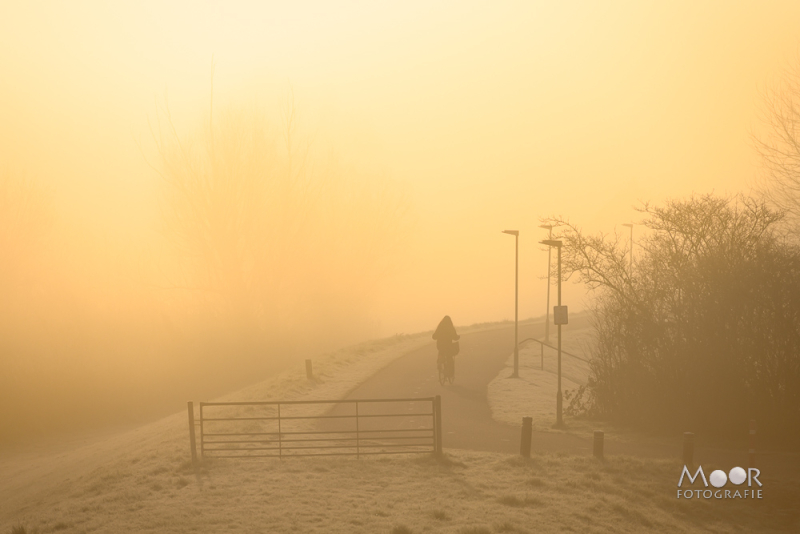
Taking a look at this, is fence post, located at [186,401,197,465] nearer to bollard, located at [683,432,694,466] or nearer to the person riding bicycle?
bollard, located at [683,432,694,466]

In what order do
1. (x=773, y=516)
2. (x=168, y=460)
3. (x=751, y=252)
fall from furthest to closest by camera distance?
(x=751, y=252) → (x=168, y=460) → (x=773, y=516)

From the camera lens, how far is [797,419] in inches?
654

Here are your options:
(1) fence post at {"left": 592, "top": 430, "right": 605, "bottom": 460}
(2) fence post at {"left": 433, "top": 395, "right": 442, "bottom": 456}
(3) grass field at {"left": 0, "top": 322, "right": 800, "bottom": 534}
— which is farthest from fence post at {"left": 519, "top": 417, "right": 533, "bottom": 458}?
(2) fence post at {"left": 433, "top": 395, "right": 442, "bottom": 456}

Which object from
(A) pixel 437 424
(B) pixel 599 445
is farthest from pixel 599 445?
(A) pixel 437 424

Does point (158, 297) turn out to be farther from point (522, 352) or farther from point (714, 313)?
point (714, 313)

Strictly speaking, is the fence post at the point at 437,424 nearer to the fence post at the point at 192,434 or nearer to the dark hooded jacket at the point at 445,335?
the fence post at the point at 192,434

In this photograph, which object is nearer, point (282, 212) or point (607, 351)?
point (607, 351)

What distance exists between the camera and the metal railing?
1398cm

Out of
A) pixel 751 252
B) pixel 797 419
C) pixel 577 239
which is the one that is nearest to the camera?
pixel 797 419

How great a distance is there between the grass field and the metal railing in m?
0.46

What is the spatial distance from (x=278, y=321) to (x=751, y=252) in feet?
113

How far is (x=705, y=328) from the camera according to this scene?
18.0 metres

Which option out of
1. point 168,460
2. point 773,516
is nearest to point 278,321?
point 168,460

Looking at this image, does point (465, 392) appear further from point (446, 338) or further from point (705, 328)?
point (705, 328)
